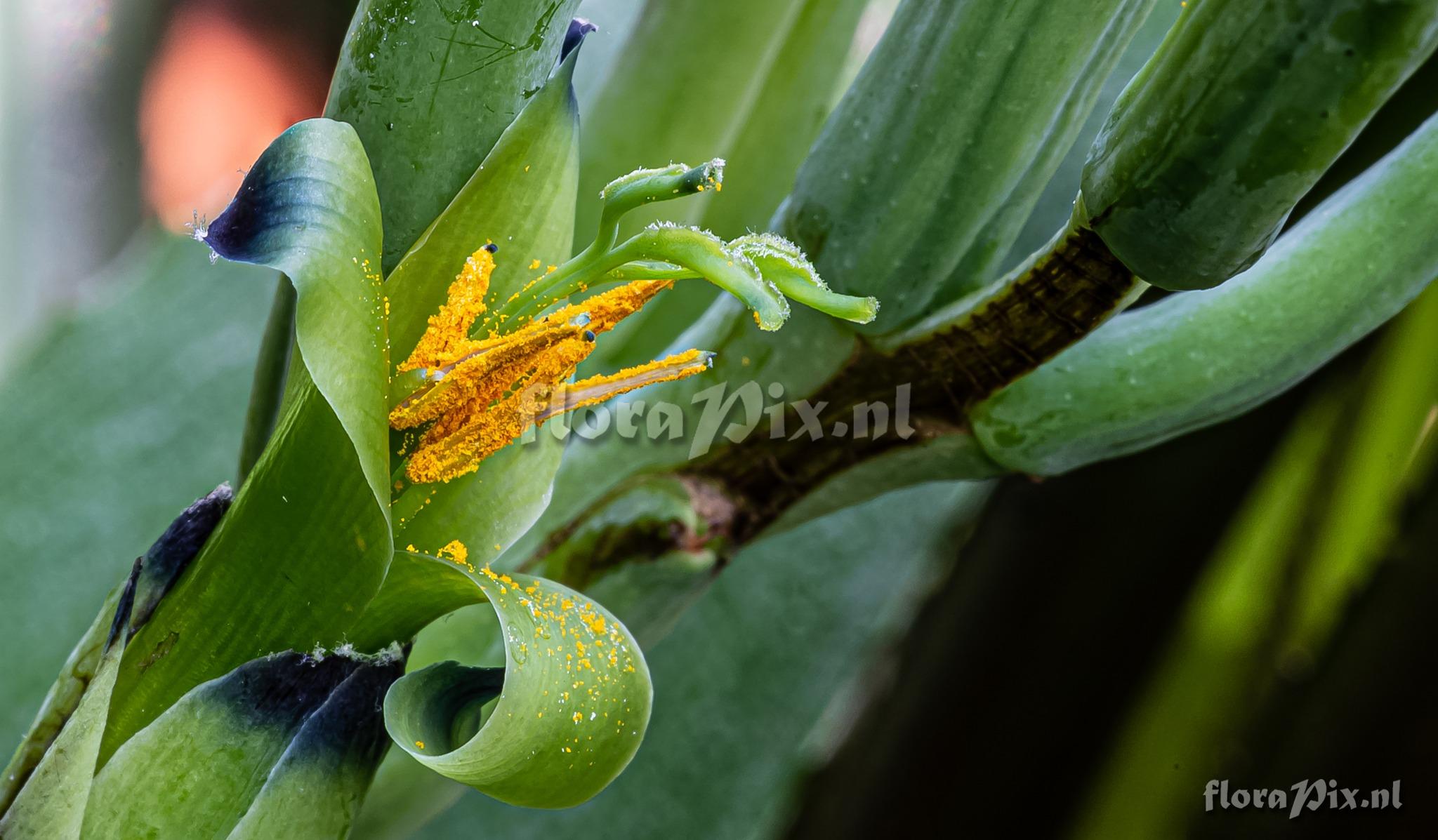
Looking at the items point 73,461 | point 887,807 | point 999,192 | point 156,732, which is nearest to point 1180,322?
point 999,192

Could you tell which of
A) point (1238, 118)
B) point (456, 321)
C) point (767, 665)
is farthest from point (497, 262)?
point (767, 665)

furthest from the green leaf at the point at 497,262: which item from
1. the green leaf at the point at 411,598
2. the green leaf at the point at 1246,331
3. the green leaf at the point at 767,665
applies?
the green leaf at the point at 767,665

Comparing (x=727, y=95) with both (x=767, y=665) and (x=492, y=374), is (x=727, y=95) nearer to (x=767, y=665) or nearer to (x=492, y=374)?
(x=492, y=374)

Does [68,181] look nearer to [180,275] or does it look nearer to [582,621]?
[180,275]

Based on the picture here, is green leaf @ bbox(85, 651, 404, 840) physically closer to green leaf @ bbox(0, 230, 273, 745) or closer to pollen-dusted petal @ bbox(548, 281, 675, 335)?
pollen-dusted petal @ bbox(548, 281, 675, 335)

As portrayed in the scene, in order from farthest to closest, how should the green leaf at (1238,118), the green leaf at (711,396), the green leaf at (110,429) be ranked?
the green leaf at (110,429), the green leaf at (711,396), the green leaf at (1238,118)

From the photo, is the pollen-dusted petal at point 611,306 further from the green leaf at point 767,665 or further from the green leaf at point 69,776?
the green leaf at point 767,665
